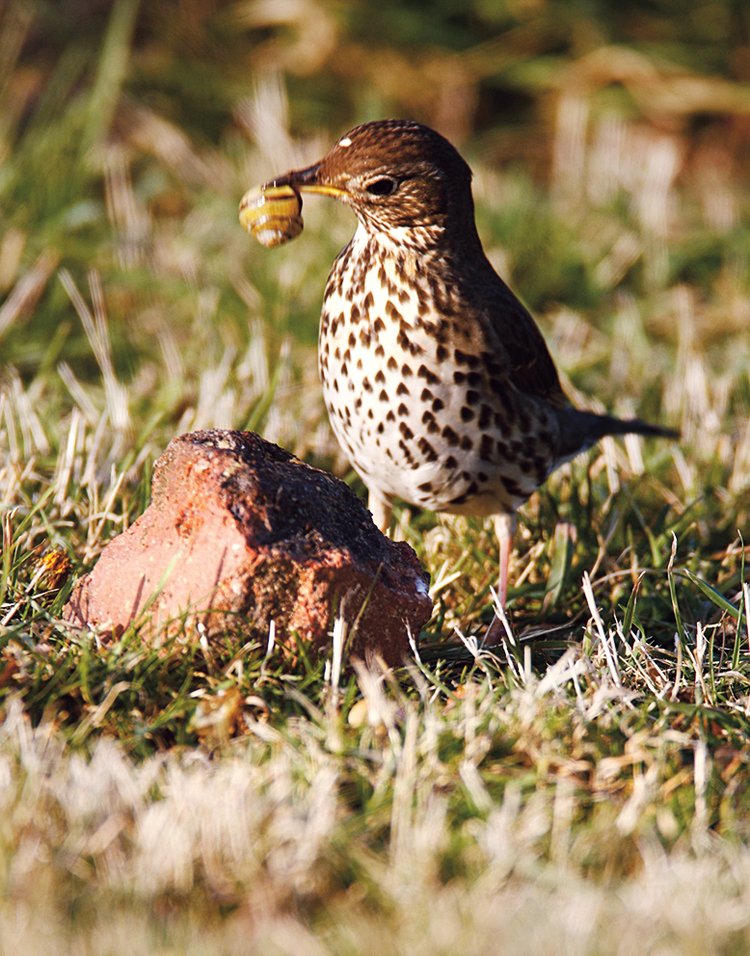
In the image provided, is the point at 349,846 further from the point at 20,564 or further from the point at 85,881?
the point at 20,564

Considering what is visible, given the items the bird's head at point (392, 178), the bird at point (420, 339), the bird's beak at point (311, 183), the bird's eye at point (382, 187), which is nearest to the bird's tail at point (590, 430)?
the bird at point (420, 339)

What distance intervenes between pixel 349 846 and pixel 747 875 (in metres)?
0.77

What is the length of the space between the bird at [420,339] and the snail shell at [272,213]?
0.8 inches

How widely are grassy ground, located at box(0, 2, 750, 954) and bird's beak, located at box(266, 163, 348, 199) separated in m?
0.99

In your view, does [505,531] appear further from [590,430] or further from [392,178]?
[392,178]

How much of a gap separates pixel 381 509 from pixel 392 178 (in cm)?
111

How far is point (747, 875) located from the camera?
2756 mm

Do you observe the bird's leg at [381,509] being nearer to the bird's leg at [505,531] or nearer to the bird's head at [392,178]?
the bird's leg at [505,531]

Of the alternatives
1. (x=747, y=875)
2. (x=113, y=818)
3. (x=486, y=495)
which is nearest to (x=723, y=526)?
A: (x=486, y=495)

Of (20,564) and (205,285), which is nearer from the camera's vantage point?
(20,564)

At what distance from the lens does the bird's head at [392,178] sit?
423 centimetres

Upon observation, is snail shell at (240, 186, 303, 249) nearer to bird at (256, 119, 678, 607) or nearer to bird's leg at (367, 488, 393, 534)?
bird at (256, 119, 678, 607)

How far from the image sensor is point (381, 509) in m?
4.77

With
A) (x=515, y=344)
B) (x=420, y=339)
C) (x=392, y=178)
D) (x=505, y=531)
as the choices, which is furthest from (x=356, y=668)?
(x=392, y=178)
